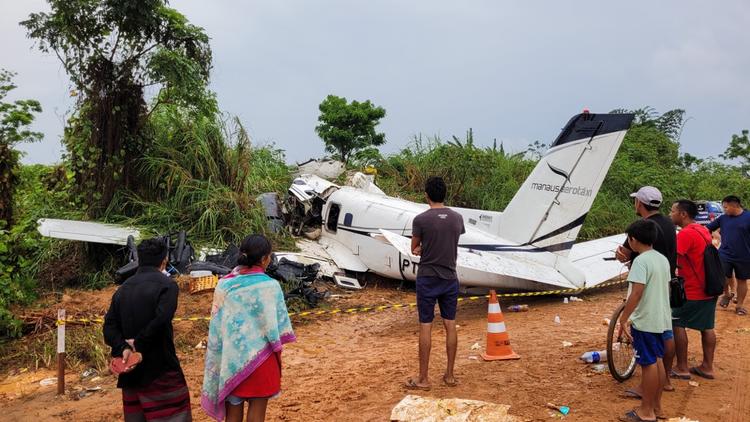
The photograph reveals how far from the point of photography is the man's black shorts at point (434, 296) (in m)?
5.27

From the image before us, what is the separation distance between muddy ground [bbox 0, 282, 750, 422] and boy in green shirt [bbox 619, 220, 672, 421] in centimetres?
35

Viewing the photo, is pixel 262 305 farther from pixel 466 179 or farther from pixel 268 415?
pixel 466 179

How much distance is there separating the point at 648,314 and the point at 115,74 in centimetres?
1066

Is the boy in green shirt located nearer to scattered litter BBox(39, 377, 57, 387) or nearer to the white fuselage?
the white fuselage

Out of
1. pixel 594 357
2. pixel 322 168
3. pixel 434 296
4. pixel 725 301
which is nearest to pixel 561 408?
pixel 594 357

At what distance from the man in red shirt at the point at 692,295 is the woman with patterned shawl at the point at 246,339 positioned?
388 centimetres

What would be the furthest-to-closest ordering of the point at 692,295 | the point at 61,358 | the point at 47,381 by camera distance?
the point at 47,381 < the point at 61,358 < the point at 692,295

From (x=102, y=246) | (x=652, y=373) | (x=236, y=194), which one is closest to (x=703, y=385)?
(x=652, y=373)

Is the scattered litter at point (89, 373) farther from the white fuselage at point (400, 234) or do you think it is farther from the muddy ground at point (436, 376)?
the white fuselage at point (400, 234)

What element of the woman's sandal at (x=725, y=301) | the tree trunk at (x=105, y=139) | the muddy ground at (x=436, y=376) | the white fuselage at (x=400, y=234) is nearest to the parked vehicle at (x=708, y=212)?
the woman's sandal at (x=725, y=301)

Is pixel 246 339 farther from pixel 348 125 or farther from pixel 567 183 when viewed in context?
pixel 348 125

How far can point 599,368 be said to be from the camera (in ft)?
18.4

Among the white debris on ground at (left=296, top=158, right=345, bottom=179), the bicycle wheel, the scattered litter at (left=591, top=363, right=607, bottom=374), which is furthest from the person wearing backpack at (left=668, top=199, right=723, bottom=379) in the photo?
the white debris on ground at (left=296, top=158, right=345, bottom=179)

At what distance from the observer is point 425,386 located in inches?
205
